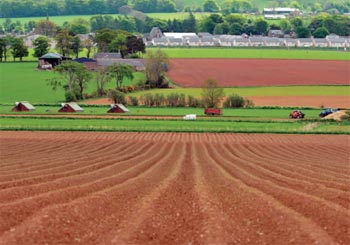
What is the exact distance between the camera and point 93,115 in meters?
60.7

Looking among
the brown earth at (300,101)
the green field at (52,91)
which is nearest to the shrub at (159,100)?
the brown earth at (300,101)

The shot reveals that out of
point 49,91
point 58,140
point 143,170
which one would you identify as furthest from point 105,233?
point 49,91

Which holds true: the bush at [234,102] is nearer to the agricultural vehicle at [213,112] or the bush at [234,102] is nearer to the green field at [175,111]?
the green field at [175,111]

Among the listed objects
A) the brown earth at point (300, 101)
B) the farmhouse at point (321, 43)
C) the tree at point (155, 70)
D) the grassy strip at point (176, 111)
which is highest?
the farmhouse at point (321, 43)

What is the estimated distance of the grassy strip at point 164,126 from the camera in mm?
47406

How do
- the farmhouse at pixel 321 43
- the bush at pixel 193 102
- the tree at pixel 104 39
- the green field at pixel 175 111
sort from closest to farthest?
the green field at pixel 175 111
the bush at pixel 193 102
the tree at pixel 104 39
the farmhouse at pixel 321 43

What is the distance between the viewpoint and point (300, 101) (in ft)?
253

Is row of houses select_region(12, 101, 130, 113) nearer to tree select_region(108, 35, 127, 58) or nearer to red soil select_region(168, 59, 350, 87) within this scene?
red soil select_region(168, 59, 350, 87)

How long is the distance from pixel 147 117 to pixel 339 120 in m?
20.1

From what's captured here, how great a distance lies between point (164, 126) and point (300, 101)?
107ft

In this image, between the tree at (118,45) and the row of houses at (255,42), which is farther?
the row of houses at (255,42)

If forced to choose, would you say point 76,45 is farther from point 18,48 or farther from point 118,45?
point 18,48

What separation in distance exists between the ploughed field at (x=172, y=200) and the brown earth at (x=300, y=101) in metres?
45.5

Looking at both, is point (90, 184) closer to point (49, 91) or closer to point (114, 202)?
point (114, 202)
